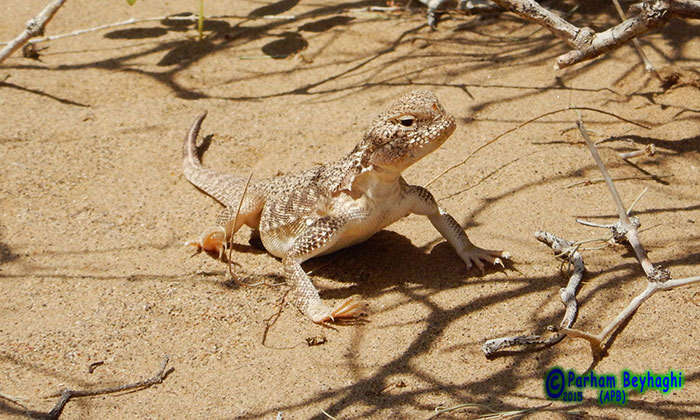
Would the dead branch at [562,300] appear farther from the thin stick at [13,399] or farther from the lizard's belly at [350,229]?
the thin stick at [13,399]

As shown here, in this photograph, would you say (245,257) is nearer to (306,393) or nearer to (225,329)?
(225,329)

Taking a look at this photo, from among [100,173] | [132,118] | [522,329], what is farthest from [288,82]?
[522,329]

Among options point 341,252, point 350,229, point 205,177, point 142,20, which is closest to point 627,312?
point 350,229

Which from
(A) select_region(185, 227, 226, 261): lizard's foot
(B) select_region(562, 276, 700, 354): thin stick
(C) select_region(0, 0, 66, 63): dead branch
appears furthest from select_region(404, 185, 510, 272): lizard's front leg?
(C) select_region(0, 0, 66, 63): dead branch

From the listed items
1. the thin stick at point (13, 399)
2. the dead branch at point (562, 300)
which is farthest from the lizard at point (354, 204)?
the thin stick at point (13, 399)

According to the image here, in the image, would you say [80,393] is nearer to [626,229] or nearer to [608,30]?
[626,229]
